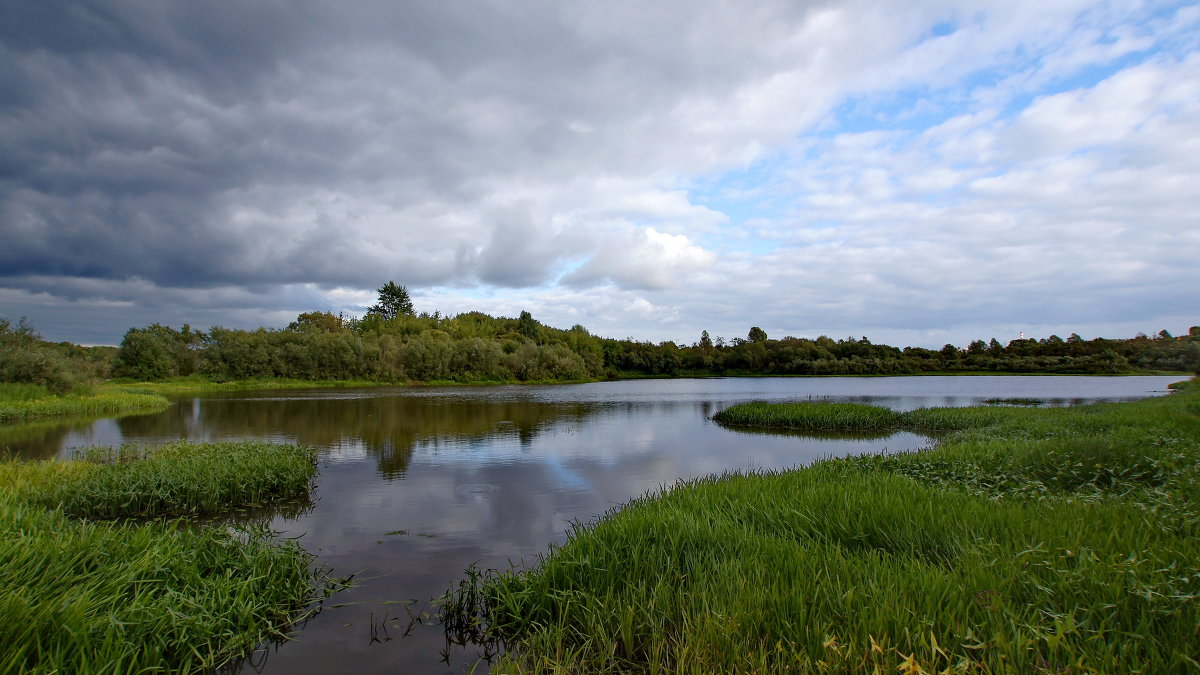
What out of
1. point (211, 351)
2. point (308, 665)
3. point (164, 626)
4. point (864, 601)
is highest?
point (211, 351)

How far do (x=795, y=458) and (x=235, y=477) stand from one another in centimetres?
1509

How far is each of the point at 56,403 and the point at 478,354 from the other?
52141 millimetres

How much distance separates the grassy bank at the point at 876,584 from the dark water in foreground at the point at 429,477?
3.24 ft

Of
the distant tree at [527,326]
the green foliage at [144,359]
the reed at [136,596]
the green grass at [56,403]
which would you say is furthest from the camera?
the distant tree at [527,326]

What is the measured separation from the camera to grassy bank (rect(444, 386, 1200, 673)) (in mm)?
3740

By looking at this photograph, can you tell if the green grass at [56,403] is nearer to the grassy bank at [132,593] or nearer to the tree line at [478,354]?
the tree line at [478,354]

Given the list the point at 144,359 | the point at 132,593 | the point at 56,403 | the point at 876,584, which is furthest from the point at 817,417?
the point at 144,359

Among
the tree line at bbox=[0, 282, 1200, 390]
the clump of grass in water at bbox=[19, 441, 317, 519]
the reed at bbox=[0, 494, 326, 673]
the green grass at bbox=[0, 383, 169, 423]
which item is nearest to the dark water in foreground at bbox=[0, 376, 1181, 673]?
the reed at bbox=[0, 494, 326, 673]

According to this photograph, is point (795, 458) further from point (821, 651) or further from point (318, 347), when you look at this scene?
point (318, 347)

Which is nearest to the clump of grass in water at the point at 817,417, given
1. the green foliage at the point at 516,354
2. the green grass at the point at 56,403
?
the green grass at the point at 56,403

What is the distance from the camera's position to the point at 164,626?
16.5 feet

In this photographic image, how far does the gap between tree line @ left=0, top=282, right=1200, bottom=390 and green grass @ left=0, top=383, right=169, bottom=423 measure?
87 centimetres

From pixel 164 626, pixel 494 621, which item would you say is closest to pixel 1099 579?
pixel 494 621

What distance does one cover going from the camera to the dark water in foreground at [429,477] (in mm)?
6230
